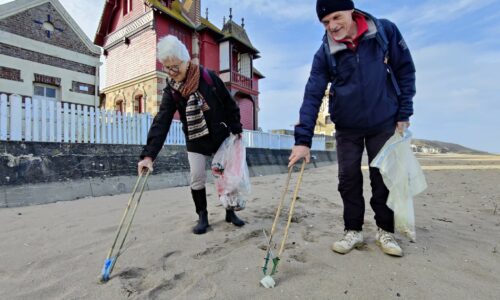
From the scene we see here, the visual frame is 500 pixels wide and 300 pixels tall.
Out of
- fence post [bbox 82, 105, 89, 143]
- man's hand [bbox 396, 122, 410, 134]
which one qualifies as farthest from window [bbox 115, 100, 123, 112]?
man's hand [bbox 396, 122, 410, 134]

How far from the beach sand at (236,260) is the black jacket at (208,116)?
826 millimetres

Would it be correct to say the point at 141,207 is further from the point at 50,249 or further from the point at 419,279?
the point at 419,279

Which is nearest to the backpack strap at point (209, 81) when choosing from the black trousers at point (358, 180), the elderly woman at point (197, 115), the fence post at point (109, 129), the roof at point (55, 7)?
the elderly woman at point (197, 115)

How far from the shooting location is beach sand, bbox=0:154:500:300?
150cm

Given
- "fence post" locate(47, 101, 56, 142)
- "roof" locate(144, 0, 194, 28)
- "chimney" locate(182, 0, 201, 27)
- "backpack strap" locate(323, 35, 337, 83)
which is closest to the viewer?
"backpack strap" locate(323, 35, 337, 83)

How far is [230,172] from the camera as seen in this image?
8.81 feet

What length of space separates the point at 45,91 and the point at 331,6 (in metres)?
12.2

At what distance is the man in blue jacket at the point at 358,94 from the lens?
194 cm

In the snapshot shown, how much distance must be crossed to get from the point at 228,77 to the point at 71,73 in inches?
327

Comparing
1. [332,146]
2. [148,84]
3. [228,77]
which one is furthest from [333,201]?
[332,146]

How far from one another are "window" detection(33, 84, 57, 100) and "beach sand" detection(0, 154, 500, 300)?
9380 millimetres

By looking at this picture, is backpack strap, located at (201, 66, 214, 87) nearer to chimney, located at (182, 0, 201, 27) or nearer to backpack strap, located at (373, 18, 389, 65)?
backpack strap, located at (373, 18, 389, 65)

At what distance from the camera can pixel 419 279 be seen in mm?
1592

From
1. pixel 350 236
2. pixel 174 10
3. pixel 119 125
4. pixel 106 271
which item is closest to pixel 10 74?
pixel 119 125
